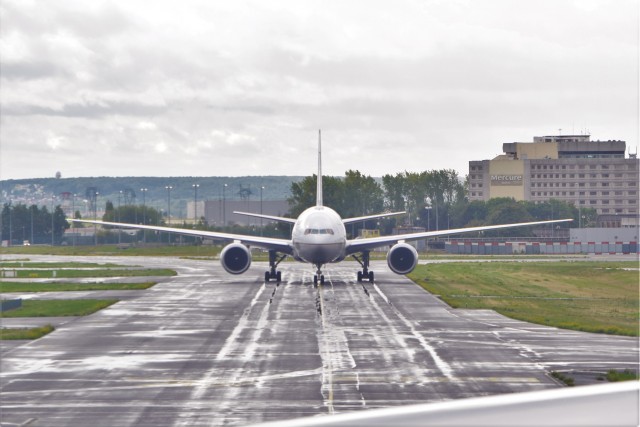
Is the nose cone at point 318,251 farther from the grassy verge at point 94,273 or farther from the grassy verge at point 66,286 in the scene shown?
the grassy verge at point 94,273

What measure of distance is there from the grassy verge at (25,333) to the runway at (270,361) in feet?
2.24

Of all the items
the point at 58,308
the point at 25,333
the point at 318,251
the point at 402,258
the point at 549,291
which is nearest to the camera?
the point at 25,333

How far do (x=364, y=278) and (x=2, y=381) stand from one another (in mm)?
40719

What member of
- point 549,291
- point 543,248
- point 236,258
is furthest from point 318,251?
point 543,248

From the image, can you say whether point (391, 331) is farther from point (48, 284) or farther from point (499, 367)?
point (48, 284)

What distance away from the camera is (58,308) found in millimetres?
45438

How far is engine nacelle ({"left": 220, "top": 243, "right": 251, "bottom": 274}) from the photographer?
5731cm

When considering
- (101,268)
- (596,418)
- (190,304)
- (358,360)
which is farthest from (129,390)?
(101,268)

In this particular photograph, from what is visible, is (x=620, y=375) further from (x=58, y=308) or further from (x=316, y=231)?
(x=316, y=231)

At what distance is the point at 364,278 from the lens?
63688mm

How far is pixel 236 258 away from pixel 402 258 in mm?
10627

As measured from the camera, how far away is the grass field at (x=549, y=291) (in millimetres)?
42062

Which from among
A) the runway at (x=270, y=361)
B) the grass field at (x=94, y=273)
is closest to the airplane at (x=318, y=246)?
the runway at (x=270, y=361)

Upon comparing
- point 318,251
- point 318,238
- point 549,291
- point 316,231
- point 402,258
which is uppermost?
point 316,231
